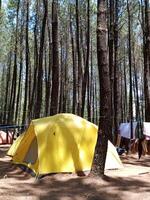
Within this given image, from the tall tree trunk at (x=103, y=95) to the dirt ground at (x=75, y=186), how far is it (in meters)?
0.59

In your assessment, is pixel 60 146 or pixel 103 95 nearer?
pixel 103 95

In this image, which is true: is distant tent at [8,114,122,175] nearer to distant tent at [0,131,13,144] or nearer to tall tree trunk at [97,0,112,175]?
tall tree trunk at [97,0,112,175]

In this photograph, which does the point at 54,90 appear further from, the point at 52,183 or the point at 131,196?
the point at 131,196

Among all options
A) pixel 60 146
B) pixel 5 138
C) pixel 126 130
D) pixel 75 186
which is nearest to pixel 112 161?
pixel 60 146

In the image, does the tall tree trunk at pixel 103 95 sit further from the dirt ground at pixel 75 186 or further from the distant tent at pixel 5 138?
the distant tent at pixel 5 138

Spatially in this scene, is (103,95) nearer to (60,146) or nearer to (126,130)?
(60,146)

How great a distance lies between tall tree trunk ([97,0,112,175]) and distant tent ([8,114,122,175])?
160cm

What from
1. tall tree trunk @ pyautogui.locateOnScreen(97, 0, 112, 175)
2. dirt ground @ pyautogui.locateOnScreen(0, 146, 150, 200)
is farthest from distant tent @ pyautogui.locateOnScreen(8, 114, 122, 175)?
tall tree trunk @ pyautogui.locateOnScreen(97, 0, 112, 175)

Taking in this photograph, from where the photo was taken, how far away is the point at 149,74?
22891 mm

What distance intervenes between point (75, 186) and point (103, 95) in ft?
8.00

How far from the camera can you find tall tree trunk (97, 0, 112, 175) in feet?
37.7

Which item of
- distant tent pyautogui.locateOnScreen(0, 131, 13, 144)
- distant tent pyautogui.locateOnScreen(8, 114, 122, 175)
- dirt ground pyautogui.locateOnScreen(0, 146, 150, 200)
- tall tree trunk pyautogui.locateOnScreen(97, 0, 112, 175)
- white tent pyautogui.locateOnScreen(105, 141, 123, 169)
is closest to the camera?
dirt ground pyautogui.locateOnScreen(0, 146, 150, 200)

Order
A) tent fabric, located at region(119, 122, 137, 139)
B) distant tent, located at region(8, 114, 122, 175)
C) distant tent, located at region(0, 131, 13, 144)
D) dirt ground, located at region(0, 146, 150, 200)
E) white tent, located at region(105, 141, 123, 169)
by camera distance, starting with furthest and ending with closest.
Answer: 1. distant tent, located at region(0, 131, 13, 144)
2. tent fabric, located at region(119, 122, 137, 139)
3. white tent, located at region(105, 141, 123, 169)
4. distant tent, located at region(8, 114, 122, 175)
5. dirt ground, located at region(0, 146, 150, 200)

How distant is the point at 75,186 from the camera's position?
36.7 feet
